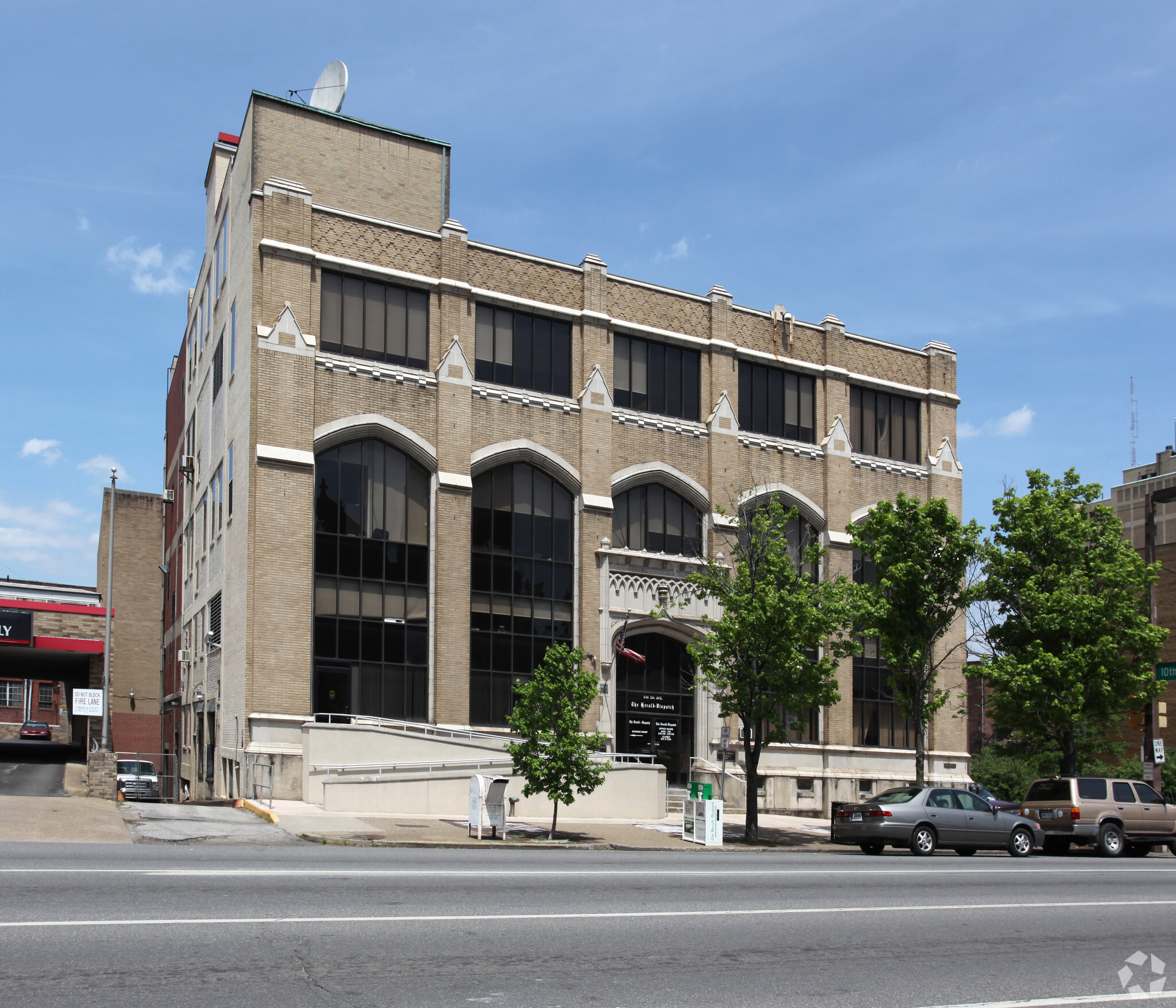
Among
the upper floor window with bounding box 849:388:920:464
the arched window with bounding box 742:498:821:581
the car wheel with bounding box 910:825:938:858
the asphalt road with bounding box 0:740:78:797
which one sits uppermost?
the upper floor window with bounding box 849:388:920:464

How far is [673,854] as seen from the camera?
2166cm

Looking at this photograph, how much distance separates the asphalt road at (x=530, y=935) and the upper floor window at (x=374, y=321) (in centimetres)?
1824

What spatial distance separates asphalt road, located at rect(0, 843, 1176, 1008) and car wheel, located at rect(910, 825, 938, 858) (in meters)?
7.29

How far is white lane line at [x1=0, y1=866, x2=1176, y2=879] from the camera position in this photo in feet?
40.3

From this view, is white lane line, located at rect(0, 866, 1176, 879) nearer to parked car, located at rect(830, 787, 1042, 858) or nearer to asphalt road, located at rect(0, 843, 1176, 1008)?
asphalt road, located at rect(0, 843, 1176, 1008)

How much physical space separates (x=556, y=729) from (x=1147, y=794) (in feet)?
46.2

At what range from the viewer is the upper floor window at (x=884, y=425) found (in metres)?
41.0

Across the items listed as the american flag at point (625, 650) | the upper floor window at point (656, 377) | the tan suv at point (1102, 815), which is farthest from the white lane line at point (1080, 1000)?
the upper floor window at point (656, 377)

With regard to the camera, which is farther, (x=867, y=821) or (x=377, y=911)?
(x=867, y=821)

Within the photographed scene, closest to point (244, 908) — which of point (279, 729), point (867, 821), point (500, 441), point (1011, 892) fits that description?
point (1011, 892)

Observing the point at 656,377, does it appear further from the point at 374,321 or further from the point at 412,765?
the point at 412,765

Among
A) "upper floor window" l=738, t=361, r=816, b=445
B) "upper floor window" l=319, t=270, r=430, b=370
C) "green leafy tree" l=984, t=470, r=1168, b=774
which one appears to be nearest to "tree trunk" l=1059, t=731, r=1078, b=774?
"green leafy tree" l=984, t=470, r=1168, b=774

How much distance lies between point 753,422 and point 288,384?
15791 mm

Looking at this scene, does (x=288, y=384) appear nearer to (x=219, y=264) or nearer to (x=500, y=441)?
(x=500, y=441)
